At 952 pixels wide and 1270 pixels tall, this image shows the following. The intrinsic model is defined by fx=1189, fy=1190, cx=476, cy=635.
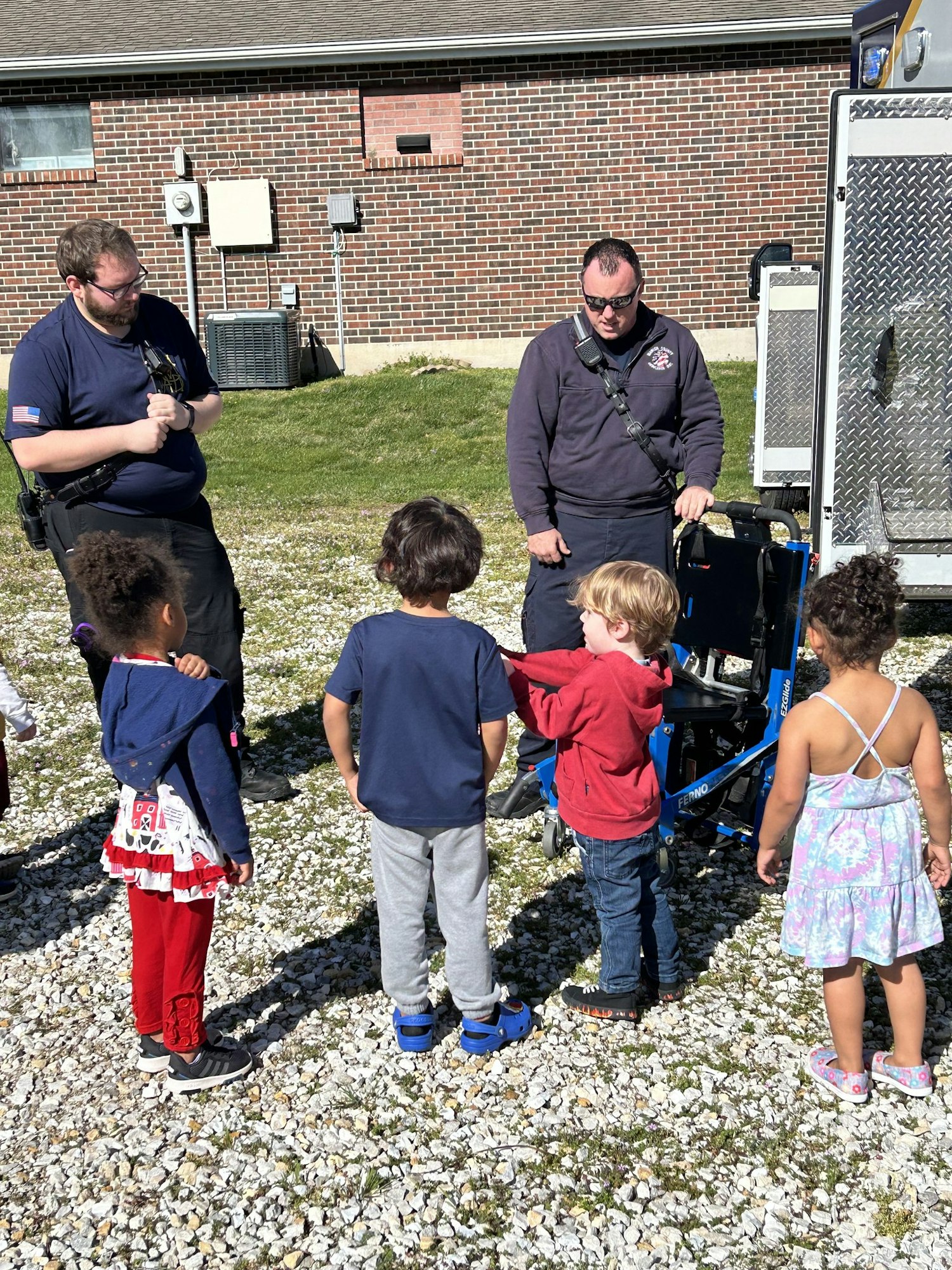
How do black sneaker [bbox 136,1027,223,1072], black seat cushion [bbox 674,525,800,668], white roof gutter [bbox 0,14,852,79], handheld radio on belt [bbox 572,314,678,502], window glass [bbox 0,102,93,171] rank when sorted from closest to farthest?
black sneaker [bbox 136,1027,223,1072] → black seat cushion [bbox 674,525,800,668] → handheld radio on belt [bbox 572,314,678,502] → white roof gutter [bbox 0,14,852,79] → window glass [bbox 0,102,93,171]

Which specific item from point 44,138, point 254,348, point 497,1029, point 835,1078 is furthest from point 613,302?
point 44,138

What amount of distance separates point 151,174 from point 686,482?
13938 millimetres

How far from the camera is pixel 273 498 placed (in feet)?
39.7

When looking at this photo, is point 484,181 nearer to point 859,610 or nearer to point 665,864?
point 665,864

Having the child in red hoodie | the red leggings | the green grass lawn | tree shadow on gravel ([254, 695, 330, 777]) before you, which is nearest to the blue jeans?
the child in red hoodie

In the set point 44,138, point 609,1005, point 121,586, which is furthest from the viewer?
point 44,138

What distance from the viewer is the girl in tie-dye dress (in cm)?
312

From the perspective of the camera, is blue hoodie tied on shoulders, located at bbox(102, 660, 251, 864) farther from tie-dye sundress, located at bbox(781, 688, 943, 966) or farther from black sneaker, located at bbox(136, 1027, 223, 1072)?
tie-dye sundress, located at bbox(781, 688, 943, 966)

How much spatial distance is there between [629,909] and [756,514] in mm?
1783

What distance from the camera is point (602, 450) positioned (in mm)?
4750

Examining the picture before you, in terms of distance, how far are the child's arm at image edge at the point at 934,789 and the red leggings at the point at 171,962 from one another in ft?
6.46

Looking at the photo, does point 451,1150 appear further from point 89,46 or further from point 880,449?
point 89,46

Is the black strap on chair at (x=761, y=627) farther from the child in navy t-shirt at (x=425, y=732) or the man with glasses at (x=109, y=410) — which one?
the man with glasses at (x=109, y=410)

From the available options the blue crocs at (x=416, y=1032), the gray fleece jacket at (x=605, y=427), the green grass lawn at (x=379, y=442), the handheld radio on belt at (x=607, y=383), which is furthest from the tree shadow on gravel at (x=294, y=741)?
the green grass lawn at (x=379, y=442)
